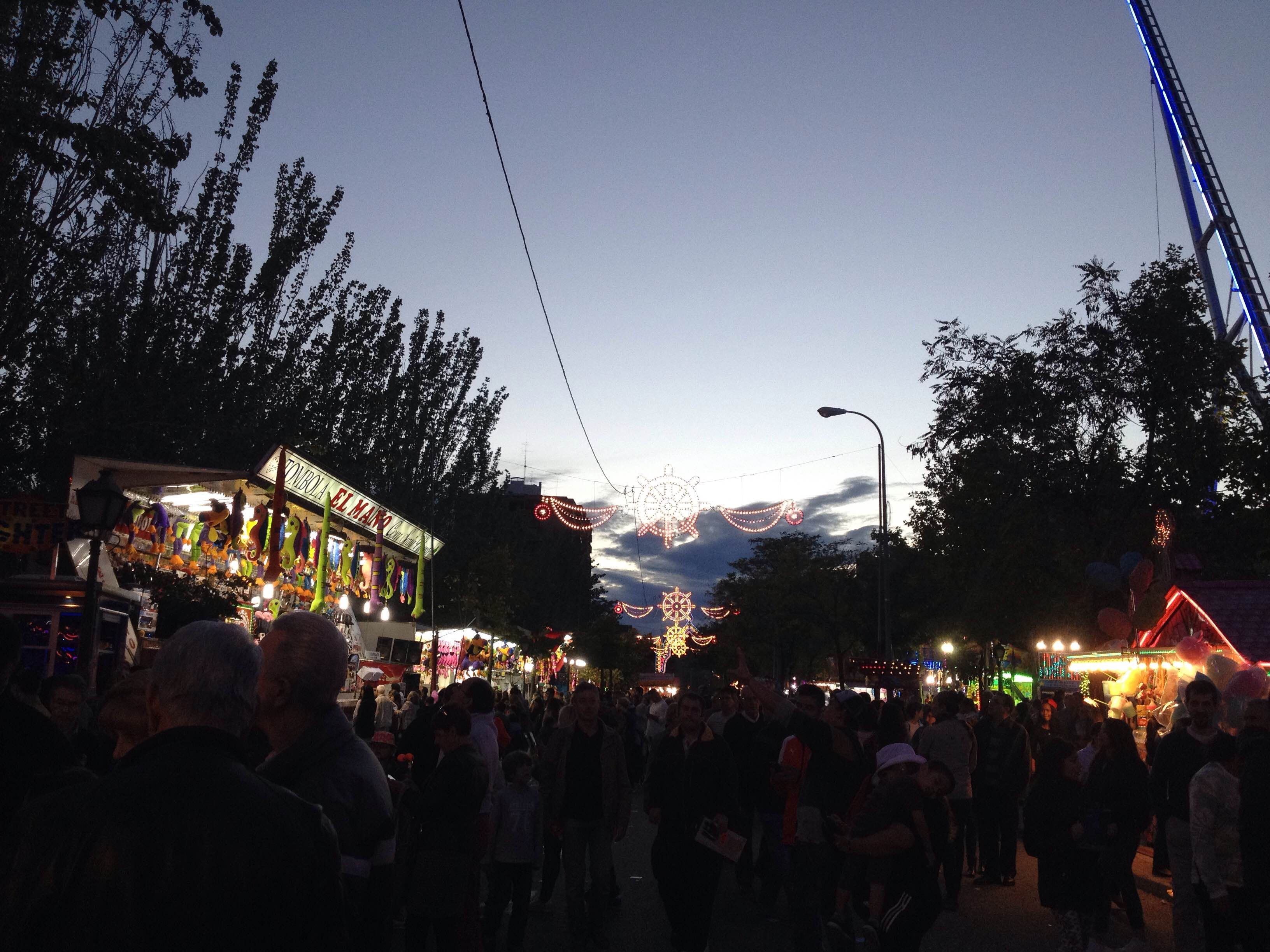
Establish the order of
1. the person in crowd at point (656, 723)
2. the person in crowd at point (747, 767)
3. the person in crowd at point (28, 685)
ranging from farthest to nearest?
1. the person in crowd at point (656, 723)
2. the person in crowd at point (747, 767)
3. the person in crowd at point (28, 685)

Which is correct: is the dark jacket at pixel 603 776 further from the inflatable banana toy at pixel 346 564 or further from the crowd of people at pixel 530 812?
the inflatable banana toy at pixel 346 564

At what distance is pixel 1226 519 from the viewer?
94.0 ft

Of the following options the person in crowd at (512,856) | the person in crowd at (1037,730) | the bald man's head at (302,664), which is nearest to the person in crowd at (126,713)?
the bald man's head at (302,664)

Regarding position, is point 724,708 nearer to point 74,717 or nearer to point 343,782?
point 74,717

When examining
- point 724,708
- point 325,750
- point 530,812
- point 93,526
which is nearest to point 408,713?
point 724,708

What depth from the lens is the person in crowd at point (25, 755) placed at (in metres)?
3.49

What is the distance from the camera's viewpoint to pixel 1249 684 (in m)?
12.5

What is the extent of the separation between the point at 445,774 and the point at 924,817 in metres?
2.79

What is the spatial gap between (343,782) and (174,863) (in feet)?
4.46

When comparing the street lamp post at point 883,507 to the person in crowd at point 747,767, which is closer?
the person in crowd at point 747,767

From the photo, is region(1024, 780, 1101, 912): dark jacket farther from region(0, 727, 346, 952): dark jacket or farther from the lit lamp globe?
the lit lamp globe

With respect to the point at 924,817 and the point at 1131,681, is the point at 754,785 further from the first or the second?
the point at 1131,681

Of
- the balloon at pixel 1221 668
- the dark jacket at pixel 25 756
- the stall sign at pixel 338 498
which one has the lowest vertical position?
the dark jacket at pixel 25 756

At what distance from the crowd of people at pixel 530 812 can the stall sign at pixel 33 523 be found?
16.7 feet
